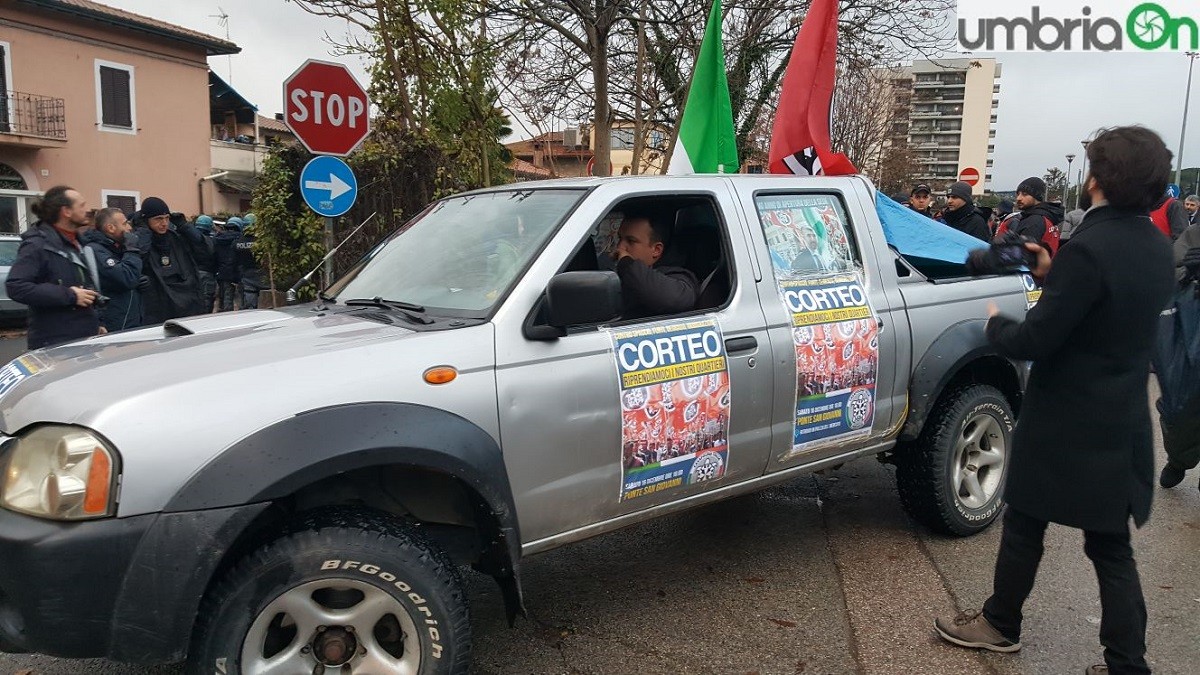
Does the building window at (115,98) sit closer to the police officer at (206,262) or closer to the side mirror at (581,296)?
the police officer at (206,262)

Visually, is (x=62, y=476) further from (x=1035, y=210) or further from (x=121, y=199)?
(x=121, y=199)

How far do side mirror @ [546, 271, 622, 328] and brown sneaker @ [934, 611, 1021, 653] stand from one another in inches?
76.4

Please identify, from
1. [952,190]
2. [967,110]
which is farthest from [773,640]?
[967,110]

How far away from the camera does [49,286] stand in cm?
505

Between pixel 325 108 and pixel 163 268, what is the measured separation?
191cm

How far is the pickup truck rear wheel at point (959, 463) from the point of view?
Result: 4168mm

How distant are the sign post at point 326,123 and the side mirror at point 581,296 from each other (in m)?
4.70

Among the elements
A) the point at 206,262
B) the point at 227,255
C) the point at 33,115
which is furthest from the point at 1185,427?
the point at 33,115

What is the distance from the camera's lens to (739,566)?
161 inches

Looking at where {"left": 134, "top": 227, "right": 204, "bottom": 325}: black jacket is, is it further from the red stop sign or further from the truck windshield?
the truck windshield

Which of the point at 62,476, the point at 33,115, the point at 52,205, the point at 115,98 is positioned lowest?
the point at 62,476

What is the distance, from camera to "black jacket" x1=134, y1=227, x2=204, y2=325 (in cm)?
664

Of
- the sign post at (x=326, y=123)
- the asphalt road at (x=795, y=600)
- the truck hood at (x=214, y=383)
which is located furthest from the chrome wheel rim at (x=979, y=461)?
the sign post at (x=326, y=123)

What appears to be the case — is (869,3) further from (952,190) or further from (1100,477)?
(1100,477)
